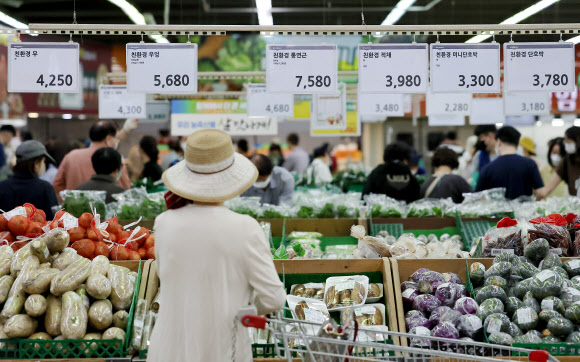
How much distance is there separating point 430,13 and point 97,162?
7.62 metres

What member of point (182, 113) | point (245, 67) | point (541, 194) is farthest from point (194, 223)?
point (245, 67)

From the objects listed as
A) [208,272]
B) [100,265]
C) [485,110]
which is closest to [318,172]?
[485,110]

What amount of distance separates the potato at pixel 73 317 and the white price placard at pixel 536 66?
12.6 feet

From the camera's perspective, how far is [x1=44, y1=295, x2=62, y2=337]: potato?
3527 mm

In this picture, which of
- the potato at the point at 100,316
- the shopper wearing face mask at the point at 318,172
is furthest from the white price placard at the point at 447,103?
the potato at the point at 100,316

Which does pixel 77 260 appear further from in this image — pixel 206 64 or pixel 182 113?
pixel 206 64

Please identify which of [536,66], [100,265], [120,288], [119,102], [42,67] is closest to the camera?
[120,288]

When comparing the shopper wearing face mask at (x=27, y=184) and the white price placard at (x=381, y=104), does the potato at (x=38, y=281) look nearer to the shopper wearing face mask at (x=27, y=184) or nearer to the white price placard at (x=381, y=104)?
the shopper wearing face mask at (x=27, y=184)

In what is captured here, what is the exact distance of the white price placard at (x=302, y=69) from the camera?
5695 millimetres

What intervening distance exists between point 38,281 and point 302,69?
2.87m

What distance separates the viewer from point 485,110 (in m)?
10.2

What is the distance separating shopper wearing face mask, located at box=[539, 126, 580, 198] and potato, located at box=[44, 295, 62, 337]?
248 inches

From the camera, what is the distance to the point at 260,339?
3.85 metres

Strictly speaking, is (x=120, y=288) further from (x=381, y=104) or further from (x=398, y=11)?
(x=398, y=11)
